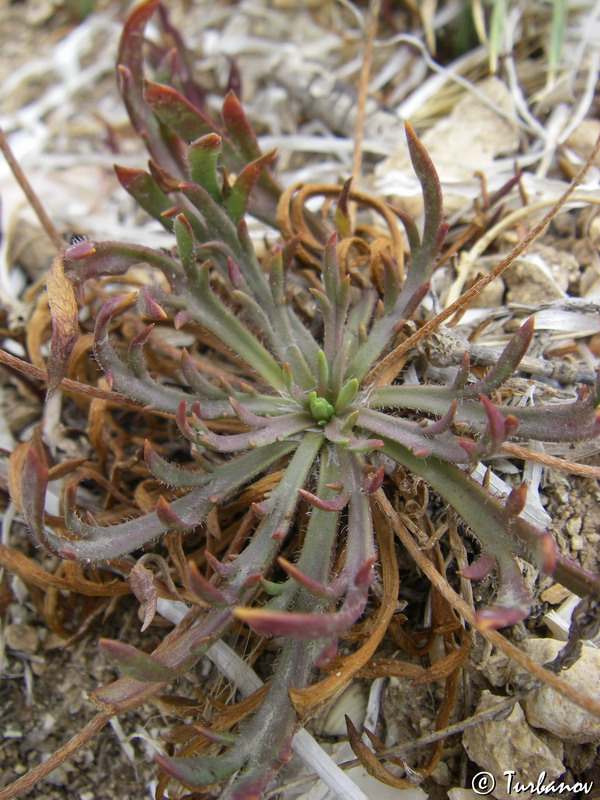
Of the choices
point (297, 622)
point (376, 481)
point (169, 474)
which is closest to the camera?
point (297, 622)

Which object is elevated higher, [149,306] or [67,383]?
[149,306]

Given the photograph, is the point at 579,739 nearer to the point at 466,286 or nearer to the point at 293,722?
the point at 293,722

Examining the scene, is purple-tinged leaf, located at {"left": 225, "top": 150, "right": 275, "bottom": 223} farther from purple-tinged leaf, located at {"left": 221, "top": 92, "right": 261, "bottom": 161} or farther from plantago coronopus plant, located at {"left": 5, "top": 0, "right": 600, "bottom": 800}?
purple-tinged leaf, located at {"left": 221, "top": 92, "right": 261, "bottom": 161}

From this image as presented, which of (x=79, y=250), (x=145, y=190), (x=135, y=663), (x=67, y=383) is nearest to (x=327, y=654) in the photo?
(x=135, y=663)

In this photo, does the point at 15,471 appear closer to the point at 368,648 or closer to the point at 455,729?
the point at 368,648

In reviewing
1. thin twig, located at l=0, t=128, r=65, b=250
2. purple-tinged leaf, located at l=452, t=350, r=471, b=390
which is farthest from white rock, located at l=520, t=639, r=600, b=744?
thin twig, located at l=0, t=128, r=65, b=250

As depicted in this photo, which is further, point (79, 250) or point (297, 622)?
point (79, 250)
